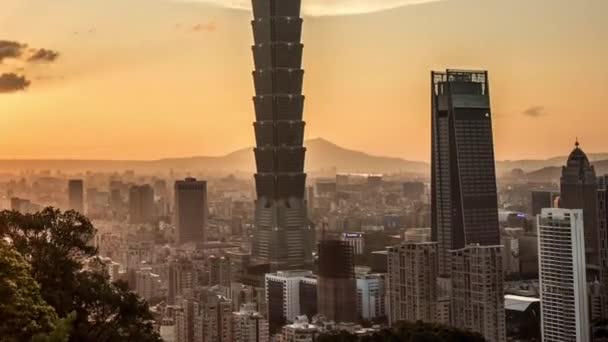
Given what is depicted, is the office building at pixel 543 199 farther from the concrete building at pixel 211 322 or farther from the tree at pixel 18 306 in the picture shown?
the tree at pixel 18 306

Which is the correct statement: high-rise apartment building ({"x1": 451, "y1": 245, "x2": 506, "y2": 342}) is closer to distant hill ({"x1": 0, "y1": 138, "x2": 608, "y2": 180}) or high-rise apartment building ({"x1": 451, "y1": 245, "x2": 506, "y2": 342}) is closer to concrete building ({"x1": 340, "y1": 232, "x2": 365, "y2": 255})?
distant hill ({"x1": 0, "y1": 138, "x2": 608, "y2": 180})

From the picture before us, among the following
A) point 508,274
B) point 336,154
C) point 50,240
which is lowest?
point 508,274

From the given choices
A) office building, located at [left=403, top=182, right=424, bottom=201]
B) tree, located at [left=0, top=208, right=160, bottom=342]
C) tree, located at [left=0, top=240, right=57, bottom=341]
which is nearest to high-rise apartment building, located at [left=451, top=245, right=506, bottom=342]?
office building, located at [left=403, top=182, right=424, bottom=201]

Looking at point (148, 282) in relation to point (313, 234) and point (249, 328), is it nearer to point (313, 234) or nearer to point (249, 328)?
point (249, 328)

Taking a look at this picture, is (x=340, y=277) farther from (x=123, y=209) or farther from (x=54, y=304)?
(x=54, y=304)

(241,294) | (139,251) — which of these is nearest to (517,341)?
(241,294)

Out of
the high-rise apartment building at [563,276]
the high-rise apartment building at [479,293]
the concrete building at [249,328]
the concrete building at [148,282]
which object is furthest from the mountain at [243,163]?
the high-rise apartment building at [563,276]
